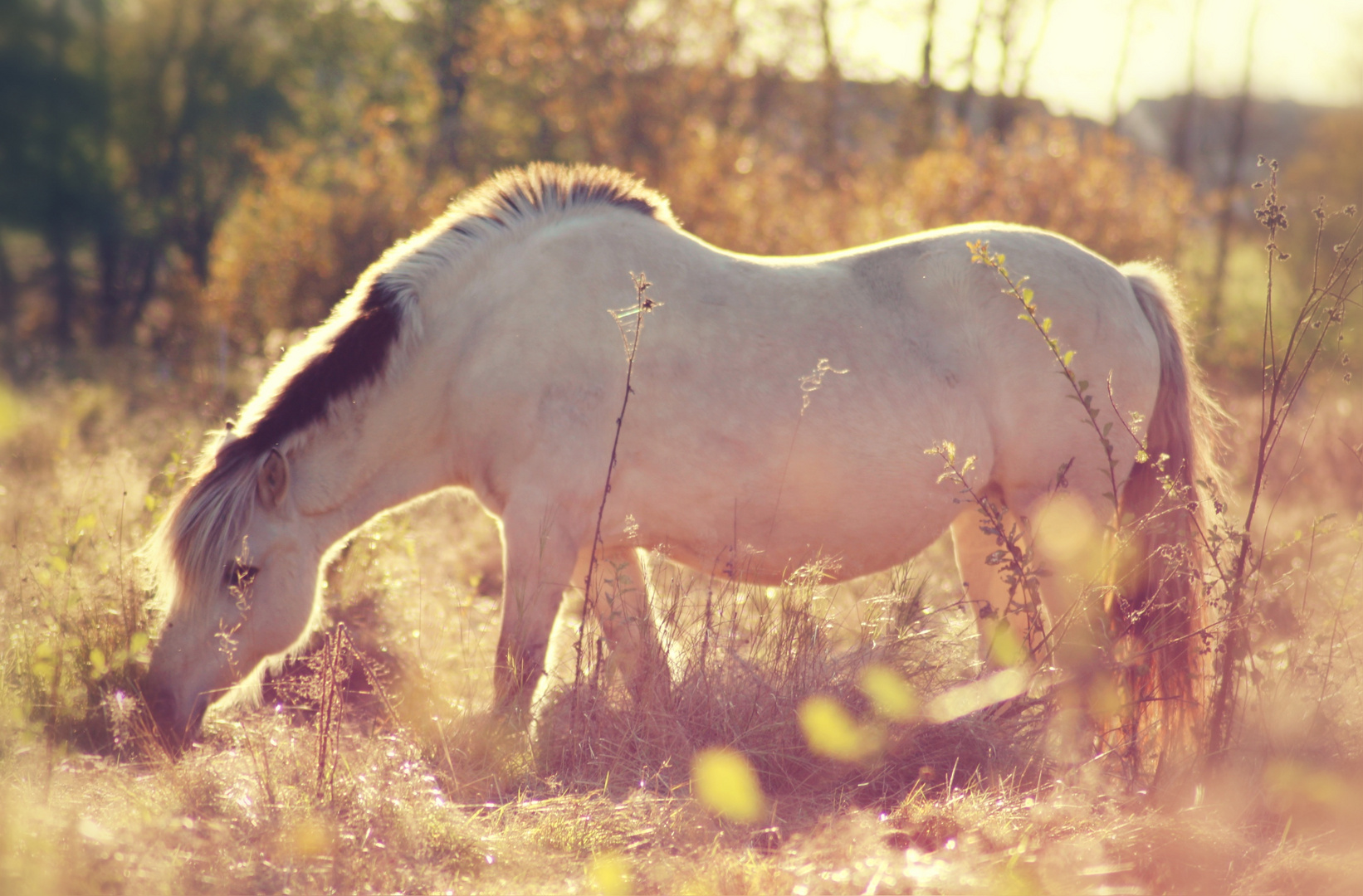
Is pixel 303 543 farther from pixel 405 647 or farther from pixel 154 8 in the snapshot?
pixel 154 8

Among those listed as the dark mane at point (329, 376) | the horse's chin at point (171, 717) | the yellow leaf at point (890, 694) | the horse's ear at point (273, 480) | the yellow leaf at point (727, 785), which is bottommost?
the horse's chin at point (171, 717)

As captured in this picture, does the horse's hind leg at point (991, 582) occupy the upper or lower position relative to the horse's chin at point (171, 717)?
upper

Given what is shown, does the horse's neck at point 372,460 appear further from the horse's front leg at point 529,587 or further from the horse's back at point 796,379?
the horse's front leg at point 529,587

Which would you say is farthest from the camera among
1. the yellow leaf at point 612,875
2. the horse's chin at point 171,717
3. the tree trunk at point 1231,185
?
the tree trunk at point 1231,185

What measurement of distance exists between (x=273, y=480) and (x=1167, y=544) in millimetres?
3042

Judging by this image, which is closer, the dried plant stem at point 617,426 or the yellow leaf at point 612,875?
the yellow leaf at point 612,875

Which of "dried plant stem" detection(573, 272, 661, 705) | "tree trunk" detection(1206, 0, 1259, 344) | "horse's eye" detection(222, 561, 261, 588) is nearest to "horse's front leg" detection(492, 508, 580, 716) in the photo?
"dried plant stem" detection(573, 272, 661, 705)

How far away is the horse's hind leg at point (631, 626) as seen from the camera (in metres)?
→ 3.32

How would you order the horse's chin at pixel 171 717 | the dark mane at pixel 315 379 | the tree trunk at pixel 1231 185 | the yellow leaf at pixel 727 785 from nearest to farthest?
the yellow leaf at pixel 727 785, the horse's chin at pixel 171 717, the dark mane at pixel 315 379, the tree trunk at pixel 1231 185

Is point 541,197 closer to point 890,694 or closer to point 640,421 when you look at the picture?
point 640,421

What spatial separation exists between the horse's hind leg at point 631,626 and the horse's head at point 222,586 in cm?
107

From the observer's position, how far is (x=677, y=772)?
9.99ft

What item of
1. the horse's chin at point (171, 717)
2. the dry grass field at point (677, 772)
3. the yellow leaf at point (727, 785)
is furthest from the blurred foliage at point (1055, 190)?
the horse's chin at point (171, 717)

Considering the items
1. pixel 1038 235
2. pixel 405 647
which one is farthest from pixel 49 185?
pixel 1038 235
